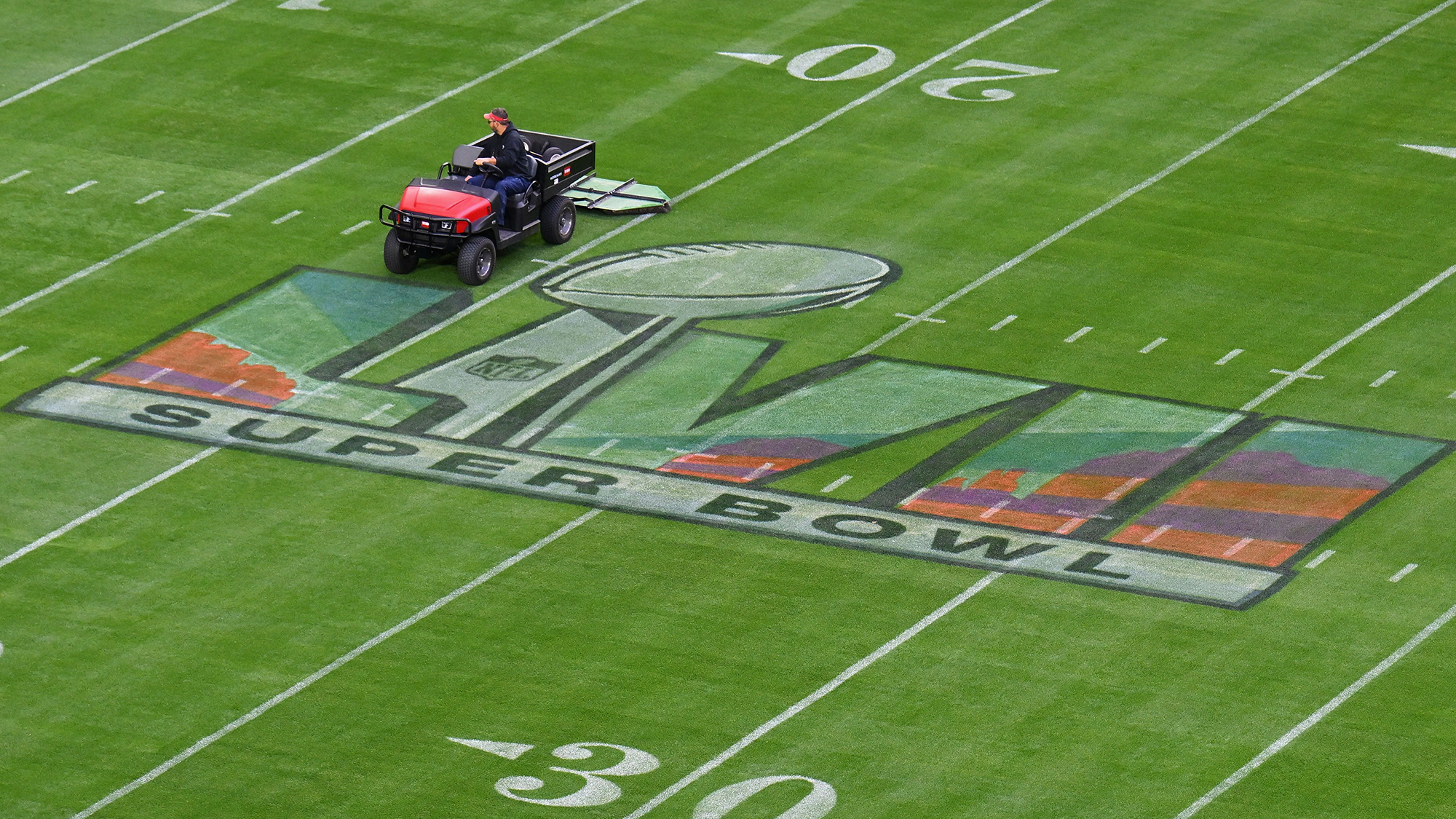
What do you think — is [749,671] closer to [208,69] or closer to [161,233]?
[161,233]

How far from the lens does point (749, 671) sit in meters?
30.7

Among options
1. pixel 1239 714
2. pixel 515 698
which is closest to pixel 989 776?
pixel 1239 714

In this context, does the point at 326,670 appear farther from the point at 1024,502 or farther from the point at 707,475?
the point at 1024,502

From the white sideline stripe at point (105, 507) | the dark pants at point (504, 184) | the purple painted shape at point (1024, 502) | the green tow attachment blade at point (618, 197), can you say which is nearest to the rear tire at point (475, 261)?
the dark pants at point (504, 184)

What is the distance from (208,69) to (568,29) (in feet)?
22.1

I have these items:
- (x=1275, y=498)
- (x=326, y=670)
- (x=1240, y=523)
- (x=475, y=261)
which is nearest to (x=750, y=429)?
(x=475, y=261)

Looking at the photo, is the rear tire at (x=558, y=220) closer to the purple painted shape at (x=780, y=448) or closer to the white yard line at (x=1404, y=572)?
the purple painted shape at (x=780, y=448)

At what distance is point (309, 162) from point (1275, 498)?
1824cm

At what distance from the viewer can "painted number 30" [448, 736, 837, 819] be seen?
28.0 meters

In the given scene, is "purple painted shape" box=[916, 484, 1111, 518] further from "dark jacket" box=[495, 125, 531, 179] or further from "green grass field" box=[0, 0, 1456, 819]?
"dark jacket" box=[495, 125, 531, 179]

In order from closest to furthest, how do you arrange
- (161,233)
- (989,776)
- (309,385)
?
(989,776) → (309,385) → (161,233)

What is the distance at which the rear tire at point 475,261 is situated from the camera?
40.8 m

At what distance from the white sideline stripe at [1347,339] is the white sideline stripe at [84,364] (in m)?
15.4

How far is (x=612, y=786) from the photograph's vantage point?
28328mm
